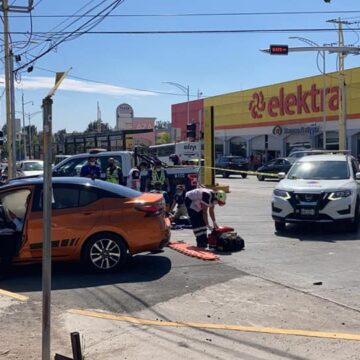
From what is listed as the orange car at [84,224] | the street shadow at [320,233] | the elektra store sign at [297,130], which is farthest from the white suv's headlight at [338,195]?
the elektra store sign at [297,130]

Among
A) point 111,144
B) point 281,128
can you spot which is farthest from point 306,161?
point 281,128

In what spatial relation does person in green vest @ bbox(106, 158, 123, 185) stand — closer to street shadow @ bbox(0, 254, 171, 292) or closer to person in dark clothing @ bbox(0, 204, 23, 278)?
street shadow @ bbox(0, 254, 171, 292)

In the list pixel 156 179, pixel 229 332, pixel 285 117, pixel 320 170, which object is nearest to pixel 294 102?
pixel 285 117

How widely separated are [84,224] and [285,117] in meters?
43.0

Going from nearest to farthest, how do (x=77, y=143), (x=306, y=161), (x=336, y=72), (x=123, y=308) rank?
(x=123, y=308)
(x=306, y=161)
(x=77, y=143)
(x=336, y=72)

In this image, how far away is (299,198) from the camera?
12.7 meters

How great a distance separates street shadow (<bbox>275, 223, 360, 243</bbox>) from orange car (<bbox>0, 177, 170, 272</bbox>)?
4.40 meters

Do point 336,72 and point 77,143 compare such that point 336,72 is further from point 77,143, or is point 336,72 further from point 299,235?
point 299,235

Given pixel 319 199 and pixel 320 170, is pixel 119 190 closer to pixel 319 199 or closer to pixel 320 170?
pixel 319 199

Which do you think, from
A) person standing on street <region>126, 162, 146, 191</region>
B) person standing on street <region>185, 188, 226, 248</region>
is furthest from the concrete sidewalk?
person standing on street <region>126, 162, 146, 191</region>

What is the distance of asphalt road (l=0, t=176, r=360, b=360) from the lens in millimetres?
5387

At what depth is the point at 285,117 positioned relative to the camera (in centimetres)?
4991

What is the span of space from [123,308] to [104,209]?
2294 mm

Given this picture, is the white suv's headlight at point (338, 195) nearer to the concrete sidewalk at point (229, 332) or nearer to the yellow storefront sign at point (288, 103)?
the concrete sidewalk at point (229, 332)
